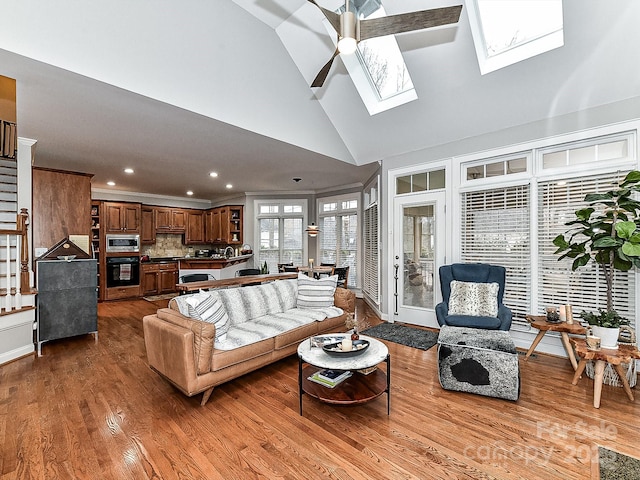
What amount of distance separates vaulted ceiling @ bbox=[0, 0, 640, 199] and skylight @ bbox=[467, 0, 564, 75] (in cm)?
11

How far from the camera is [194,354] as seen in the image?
2578 millimetres

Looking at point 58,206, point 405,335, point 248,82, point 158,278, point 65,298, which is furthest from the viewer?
point 158,278

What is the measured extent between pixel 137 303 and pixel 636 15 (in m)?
8.98

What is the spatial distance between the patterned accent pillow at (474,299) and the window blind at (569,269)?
2.24 ft

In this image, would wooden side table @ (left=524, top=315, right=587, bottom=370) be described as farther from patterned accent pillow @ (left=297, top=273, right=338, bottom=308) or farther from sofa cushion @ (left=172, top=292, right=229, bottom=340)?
sofa cushion @ (left=172, top=292, right=229, bottom=340)

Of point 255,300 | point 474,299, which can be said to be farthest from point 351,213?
point 255,300

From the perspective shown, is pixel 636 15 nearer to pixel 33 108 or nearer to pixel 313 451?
pixel 313 451

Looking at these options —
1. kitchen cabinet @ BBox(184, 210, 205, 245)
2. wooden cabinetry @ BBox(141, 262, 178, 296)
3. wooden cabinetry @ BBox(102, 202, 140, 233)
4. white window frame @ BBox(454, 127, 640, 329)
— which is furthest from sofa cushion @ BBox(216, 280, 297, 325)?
kitchen cabinet @ BBox(184, 210, 205, 245)

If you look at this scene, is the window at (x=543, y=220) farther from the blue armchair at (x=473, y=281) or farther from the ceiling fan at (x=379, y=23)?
the ceiling fan at (x=379, y=23)

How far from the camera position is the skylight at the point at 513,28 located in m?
3.17

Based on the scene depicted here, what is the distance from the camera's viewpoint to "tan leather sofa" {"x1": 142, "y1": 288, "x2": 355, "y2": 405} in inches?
101

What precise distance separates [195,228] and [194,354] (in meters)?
7.51

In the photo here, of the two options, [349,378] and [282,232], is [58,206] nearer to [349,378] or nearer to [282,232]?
[282,232]

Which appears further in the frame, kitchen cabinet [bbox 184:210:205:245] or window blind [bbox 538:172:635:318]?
kitchen cabinet [bbox 184:210:205:245]
